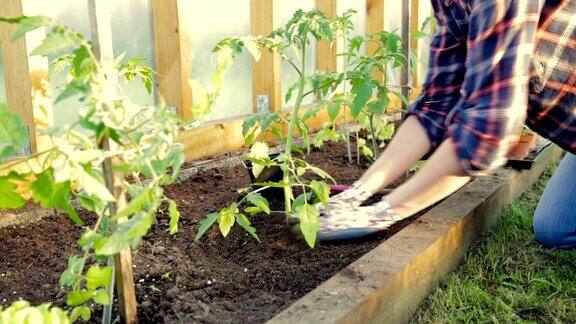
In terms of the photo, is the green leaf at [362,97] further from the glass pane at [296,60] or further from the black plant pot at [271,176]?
the glass pane at [296,60]

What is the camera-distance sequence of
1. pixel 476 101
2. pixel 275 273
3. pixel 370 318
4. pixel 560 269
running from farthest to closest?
1. pixel 560 269
2. pixel 275 273
3. pixel 476 101
4. pixel 370 318

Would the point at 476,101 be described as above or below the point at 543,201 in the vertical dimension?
above

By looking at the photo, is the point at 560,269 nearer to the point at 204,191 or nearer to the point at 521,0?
the point at 521,0

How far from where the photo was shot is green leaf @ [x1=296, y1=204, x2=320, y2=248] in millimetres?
1624

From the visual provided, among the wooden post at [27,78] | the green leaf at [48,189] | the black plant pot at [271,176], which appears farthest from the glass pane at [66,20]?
the green leaf at [48,189]

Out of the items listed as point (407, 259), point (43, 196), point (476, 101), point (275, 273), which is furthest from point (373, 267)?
point (43, 196)

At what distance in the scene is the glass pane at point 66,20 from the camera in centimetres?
227

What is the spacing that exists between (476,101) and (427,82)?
0.55 m

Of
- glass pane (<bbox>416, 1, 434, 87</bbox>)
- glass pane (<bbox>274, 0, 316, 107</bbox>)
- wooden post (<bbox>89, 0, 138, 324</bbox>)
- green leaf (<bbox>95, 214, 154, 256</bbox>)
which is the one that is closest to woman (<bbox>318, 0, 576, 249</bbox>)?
wooden post (<bbox>89, 0, 138, 324</bbox>)

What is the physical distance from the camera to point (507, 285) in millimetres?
1854

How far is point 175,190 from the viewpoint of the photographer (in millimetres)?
2383

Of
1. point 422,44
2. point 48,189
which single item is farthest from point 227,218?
point 422,44

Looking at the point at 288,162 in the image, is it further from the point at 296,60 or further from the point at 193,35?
the point at 296,60

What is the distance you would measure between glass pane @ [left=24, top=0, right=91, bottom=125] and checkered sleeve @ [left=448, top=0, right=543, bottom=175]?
1.38 meters
